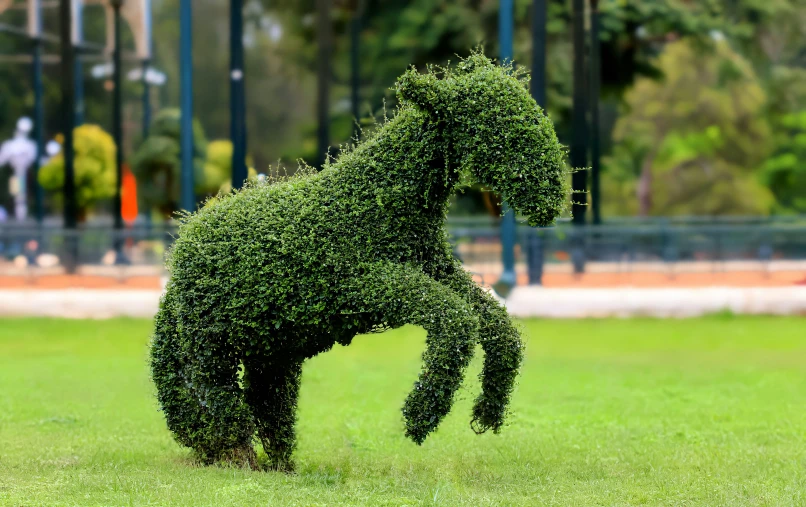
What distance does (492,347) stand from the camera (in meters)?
7.77

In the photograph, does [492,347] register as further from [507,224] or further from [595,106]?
[595,106]

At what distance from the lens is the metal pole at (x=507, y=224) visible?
1731cm

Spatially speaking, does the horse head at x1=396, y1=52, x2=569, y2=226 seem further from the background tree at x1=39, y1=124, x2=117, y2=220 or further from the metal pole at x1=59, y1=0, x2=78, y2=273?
the background tree at x1=39, y1=124, x2=117, y2=220

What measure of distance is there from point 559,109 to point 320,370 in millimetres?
14971

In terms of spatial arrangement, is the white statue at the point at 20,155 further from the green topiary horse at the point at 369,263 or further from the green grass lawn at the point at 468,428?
the green topiary horse at the point at 369,263

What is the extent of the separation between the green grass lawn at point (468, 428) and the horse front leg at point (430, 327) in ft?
1.87

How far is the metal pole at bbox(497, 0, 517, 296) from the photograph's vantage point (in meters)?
17.3

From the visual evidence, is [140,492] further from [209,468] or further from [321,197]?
[321,197]

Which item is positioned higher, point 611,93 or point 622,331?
point 611,93

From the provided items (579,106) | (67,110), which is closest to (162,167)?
(67,110)

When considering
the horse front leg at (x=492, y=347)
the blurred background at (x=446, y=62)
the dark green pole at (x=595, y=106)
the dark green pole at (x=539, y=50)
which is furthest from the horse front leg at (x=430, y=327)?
the dark green pole at (x=595, y=106)

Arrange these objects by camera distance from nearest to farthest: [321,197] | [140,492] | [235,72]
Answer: [140,492] < [321,197] < [235,72]

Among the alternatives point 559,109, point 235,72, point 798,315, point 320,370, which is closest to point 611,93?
point 559,109

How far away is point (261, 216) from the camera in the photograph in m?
7.79
